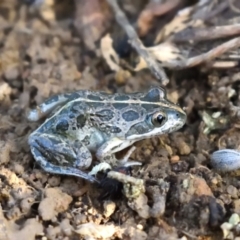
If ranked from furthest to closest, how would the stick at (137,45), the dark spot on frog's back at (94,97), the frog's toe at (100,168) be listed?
the stick at (137,45) → the dark spot on frog's back at (94,97) → the frog's toe at (100,168)

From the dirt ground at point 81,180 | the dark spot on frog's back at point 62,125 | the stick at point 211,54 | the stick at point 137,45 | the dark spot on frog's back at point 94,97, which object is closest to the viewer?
the dirt ground at point 81,180

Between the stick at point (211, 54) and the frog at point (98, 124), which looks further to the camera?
the stick at point (211, 54)

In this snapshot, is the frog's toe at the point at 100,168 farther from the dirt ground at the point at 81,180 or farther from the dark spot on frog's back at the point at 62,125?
the dark spot on frog's back at the point at 62,125

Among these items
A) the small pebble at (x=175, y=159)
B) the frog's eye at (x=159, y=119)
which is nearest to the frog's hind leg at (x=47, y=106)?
the frog's eye at (x=159, y=119)

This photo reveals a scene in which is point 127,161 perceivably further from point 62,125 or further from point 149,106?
point 62,125

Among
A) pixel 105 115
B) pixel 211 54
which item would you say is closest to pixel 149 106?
pixel 105 115

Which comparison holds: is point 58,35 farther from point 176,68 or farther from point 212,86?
point 212,86

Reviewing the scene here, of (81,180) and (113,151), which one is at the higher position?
(81,180)

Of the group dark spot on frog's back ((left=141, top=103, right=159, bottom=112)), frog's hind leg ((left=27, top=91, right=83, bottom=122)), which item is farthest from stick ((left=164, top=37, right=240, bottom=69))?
frog's hind leg ((left=27, top=91, right=83, bottom=122))
